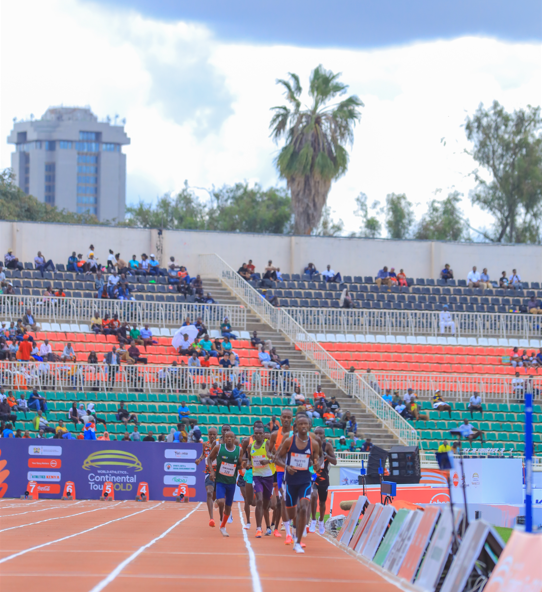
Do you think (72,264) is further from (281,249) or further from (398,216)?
(398,216)

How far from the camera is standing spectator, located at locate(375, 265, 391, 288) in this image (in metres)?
40.8

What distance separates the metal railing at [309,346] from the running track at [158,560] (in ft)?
43.1

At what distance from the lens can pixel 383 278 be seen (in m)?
41.1

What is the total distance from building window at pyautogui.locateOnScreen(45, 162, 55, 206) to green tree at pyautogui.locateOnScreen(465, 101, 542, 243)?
144 m

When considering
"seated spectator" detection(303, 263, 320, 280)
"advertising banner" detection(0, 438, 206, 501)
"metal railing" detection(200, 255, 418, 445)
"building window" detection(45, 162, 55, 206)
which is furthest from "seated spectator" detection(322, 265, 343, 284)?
"building window" detection(45, 162, 55, 206)

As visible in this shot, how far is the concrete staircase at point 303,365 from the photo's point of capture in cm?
2914

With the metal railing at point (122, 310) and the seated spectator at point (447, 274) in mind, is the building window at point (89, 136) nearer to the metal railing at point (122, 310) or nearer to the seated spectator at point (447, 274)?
the seated spectator at point (447, 274)

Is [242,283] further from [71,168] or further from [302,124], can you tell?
[71,168]

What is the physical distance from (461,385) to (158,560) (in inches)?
899

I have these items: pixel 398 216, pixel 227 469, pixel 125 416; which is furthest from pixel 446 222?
pixel 227 469

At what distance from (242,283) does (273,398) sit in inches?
357

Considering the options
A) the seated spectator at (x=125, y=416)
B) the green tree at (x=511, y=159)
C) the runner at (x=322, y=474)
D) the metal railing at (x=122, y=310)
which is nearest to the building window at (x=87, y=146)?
the green tree at (x=511, y=159)

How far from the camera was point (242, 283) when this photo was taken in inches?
1494

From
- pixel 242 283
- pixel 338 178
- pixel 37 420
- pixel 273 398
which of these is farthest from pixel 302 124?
pixel 37 420
